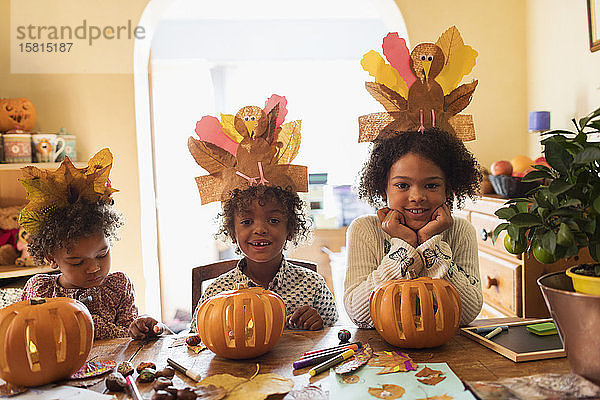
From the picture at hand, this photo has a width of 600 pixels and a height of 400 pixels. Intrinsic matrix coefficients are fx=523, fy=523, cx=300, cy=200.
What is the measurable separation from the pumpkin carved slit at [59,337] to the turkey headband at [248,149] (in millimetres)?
508

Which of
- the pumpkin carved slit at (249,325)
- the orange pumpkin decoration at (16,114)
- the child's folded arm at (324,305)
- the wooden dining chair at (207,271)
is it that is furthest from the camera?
the orange pumpkin decoration at (16,114)

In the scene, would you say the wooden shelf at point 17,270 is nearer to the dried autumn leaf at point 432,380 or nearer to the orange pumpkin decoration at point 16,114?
the orange pumpkin decoration at point 16,114

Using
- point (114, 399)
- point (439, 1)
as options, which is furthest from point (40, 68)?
point (114, 399)

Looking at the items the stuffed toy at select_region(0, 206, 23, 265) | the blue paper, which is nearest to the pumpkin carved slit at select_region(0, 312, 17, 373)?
the blue paper

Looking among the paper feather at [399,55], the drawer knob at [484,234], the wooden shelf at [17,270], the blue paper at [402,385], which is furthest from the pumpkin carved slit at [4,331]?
the drawer knob at [484,234]

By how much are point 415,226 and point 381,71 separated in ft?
1.25

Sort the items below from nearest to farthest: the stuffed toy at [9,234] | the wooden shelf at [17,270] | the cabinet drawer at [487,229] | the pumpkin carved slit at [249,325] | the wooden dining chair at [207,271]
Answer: the pumpkin carved slit at [249,325]
the wooden dining chair at [207,271]
the cabinet drawer at [487,229]
the wooden shelf at [17,270]
the stuffed toy at [9,234]

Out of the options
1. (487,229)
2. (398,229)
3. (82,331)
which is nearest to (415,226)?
(398,229)

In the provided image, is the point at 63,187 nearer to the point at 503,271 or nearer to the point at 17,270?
the point at 17,270

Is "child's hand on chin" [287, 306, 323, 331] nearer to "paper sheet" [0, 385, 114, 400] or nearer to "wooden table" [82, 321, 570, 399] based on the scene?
"wooden table" [82, 321, 570, 399]

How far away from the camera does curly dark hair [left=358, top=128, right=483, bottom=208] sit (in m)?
1.30

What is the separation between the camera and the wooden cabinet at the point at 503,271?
195 cm

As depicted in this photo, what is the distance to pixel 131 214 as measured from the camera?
271 centimetres

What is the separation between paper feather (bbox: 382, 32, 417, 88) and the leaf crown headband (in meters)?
0.67
